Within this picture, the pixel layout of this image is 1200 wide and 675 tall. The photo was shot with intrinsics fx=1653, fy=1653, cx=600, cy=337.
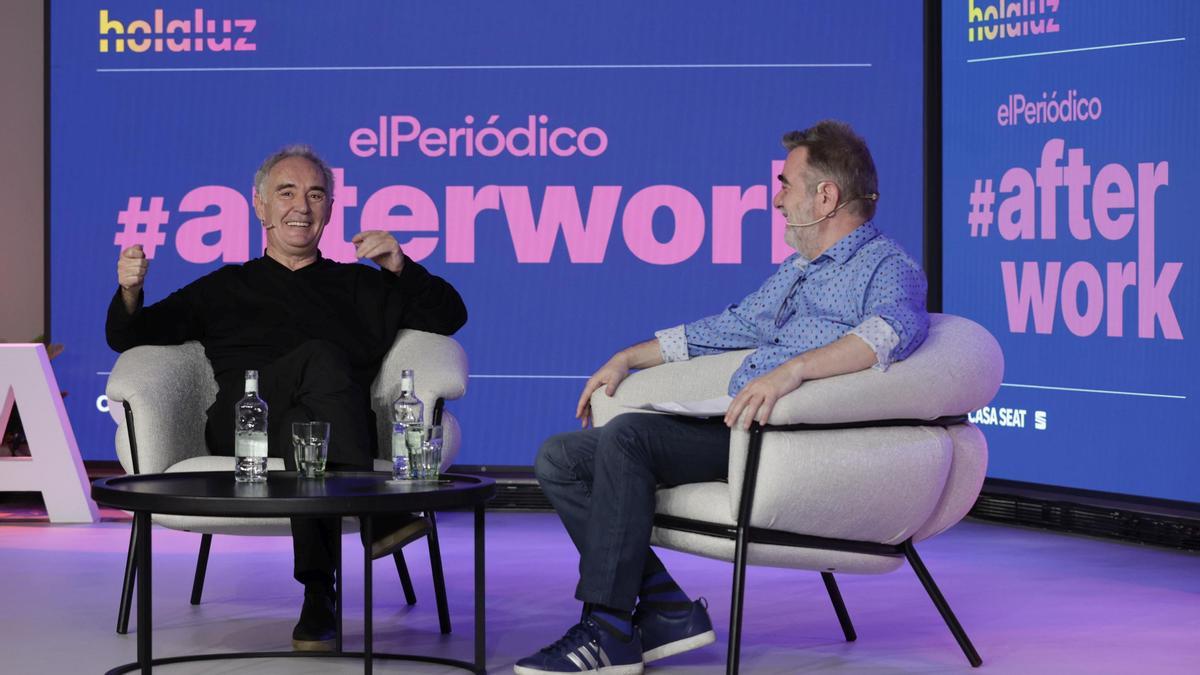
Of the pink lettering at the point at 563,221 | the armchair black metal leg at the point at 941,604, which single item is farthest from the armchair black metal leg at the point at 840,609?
the pink lettering at the point at 563,221

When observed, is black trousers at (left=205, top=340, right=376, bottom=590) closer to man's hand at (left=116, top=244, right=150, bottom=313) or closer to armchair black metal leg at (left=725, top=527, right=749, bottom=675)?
man's hand at (left=116, top=244, right=150, bottom=313)

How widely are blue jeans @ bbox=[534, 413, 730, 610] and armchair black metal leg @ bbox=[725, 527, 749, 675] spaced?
207mm

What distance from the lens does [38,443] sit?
5820 mm

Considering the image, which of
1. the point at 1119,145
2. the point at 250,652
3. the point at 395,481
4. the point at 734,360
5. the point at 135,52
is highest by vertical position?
the point at 135,52

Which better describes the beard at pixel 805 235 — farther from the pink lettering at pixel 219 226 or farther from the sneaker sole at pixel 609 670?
the pink lettering at pixel 219 226

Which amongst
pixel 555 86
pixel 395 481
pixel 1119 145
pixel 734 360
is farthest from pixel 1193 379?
pixel 395 481

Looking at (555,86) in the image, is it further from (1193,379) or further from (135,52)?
(1193,379)

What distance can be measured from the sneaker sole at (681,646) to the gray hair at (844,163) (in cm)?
97

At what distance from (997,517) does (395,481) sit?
128 inches

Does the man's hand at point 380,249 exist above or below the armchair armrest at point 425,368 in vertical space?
above

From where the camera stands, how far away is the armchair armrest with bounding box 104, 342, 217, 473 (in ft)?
12.7

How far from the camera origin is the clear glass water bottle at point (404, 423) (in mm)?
3434

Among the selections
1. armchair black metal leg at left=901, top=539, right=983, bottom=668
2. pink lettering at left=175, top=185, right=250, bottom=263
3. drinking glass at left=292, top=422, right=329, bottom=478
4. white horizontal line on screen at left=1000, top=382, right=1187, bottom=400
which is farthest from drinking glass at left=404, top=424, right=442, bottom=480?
pink lettering at left=175, top=185, right=250, bottom=263

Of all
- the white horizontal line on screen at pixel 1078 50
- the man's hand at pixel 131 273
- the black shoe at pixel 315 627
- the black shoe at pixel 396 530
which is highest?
the white horizontal line on screen at pixel 1078 50
